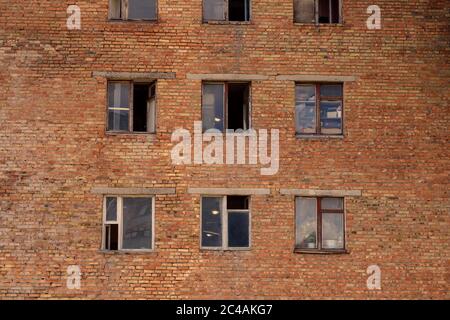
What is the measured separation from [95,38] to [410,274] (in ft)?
29.8

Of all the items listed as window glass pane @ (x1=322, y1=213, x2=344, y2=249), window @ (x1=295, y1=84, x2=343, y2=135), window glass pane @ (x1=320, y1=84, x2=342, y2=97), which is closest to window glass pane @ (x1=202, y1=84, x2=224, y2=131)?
window @ (x1=295, y1=84, x2=343, y2=135)

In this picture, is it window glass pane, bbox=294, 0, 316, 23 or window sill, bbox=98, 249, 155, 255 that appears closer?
window sill, bbox=98, 249, 155, 255

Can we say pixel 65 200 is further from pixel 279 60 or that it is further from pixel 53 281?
pixel 279 60

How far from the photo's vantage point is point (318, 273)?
67.6 ft

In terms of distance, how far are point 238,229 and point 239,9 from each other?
17.3 ft

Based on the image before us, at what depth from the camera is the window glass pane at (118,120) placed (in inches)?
832

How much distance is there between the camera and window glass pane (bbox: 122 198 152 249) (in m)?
20.7

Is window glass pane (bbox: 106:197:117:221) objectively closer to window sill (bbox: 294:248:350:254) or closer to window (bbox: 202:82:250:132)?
window (bbox: 202:82:250:132)

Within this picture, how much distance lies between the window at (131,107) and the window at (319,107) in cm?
345

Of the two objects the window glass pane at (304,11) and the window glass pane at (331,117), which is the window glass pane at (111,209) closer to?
the window glass pane at (331,117)

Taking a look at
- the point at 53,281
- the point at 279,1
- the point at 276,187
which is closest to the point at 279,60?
the point at 279,1

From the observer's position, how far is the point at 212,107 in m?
21.4

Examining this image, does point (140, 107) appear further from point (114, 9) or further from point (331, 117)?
point (331, 117)

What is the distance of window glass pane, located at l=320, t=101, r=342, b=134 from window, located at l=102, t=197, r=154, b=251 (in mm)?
4452
